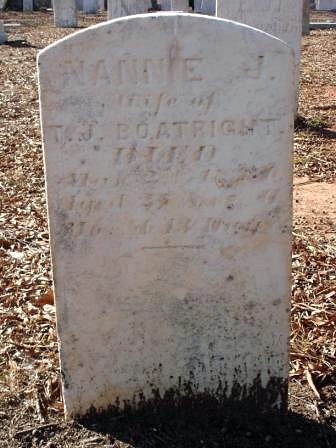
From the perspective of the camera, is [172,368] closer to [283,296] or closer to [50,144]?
[283,296]

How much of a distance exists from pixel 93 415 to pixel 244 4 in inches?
264

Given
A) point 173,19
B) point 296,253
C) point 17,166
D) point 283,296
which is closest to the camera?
point 173,19

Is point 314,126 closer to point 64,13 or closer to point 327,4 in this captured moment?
point 64,13

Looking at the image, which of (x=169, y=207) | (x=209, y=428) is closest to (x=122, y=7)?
(x=169, y=207)

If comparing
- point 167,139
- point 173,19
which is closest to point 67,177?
point 167,139

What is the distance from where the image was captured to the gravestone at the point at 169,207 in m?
2.64

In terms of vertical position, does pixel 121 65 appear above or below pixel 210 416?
above

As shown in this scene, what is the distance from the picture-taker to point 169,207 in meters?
2.82

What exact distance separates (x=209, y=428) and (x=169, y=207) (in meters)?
1.00

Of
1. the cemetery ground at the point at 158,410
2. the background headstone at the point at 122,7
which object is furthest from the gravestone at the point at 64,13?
the cemetery ground at the point at 158,410

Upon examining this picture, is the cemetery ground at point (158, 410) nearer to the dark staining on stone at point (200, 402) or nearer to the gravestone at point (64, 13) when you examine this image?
the dark staining on stone at point (200, 402)

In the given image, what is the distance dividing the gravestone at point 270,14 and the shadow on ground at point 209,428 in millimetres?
6415

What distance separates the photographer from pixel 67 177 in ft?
9.04

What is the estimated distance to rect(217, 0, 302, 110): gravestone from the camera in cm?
864
